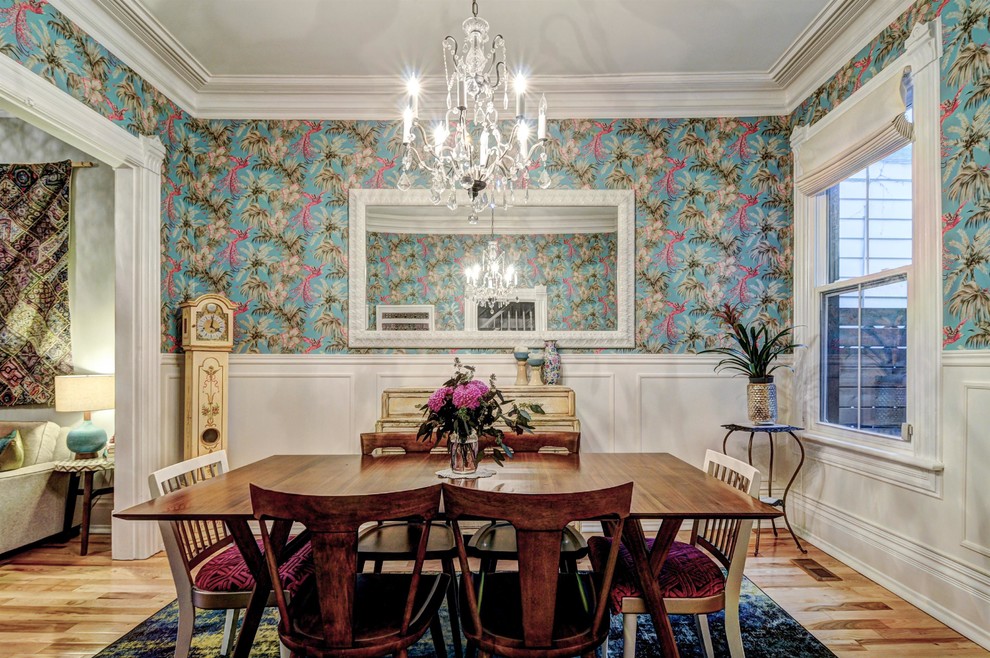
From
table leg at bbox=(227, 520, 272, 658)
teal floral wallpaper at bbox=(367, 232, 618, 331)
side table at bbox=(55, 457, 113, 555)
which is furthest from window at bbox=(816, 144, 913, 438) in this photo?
side table at bbox=(55, 457, 113, 555)

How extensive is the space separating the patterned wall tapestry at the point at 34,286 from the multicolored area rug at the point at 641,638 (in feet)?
7.46

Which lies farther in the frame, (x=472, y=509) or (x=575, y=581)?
(x=575, y=581)

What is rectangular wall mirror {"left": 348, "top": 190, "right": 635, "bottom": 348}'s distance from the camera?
13.3 feet

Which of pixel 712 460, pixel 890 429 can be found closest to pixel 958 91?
pixel 890 429

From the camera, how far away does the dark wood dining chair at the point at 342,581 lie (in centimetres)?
151

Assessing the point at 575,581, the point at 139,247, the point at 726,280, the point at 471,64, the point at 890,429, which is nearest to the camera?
the point at 575,581

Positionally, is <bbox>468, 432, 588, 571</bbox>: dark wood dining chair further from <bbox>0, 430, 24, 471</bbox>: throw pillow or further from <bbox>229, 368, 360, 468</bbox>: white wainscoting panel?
<bbox>0, 430, 24, 471</bbox>: throw pillow

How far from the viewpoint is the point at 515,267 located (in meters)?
4.09

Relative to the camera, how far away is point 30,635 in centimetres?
247

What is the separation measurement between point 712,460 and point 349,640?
5.22 feet

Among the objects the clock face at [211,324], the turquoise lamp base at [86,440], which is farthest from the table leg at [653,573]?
the turquoise lamp base at [86,440]

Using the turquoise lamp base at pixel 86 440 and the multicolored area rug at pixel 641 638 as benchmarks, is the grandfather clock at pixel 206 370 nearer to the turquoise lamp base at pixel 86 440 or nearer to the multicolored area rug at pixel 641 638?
the turquoise lamp base at pixel 86 440

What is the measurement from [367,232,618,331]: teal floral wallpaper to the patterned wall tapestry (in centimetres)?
212

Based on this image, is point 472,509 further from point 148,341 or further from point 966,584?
point 148,341
